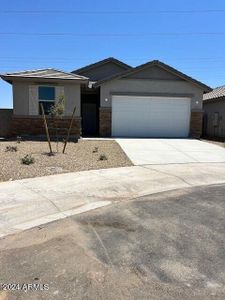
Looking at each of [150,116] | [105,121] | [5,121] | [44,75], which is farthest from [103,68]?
[5,121]

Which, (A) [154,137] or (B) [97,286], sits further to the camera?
(A) [154,137]

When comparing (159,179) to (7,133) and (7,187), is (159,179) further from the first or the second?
(7,133)

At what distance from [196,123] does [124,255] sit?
18.4 metres

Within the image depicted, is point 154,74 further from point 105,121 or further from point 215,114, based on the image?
point 215,114

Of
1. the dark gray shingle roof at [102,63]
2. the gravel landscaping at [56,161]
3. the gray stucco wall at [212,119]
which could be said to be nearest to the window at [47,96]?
the gravel landscaping at [56,161]

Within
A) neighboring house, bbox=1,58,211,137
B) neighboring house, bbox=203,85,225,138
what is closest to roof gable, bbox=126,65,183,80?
neighboring house, bbox=1,58,211,137

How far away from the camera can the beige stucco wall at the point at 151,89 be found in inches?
846

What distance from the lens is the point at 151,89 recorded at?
21828 mm

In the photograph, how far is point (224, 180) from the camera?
1009 centimetres

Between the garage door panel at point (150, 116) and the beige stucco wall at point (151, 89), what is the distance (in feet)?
1.06

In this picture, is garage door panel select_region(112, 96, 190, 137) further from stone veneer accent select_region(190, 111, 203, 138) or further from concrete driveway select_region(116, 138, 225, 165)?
concrete driveway select_region(116, 138, 225, 165)

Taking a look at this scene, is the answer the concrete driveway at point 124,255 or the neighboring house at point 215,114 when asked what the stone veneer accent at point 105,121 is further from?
the concrete driveway at point 124,255

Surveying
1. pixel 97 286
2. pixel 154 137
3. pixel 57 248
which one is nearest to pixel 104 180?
pixel 57 248

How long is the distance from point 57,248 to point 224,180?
21.3 feet
